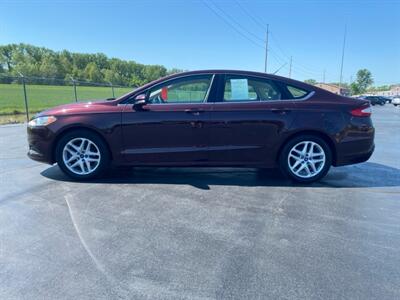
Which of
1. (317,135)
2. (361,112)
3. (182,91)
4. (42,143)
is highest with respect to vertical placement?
(182,91)

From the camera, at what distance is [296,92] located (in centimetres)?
444

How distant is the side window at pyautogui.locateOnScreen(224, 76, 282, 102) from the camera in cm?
439

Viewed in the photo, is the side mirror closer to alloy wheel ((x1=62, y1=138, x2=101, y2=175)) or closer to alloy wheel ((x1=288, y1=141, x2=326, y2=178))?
alloy wheel ((x1=62, y1=138, x2=101, y2=175))

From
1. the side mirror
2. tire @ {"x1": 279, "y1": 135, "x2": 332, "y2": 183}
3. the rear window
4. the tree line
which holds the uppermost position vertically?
the tree line

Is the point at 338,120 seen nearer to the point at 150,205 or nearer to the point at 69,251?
the point at 150,205

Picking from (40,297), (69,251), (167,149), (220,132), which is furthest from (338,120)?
(40,297)

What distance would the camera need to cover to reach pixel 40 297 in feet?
6.68

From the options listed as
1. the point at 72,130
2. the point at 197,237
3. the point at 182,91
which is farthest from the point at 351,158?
the point at 72,130

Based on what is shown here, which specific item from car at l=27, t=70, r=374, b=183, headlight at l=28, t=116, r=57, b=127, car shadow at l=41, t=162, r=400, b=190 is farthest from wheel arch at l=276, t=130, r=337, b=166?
headlight at l=28, t=116, r=57, b=127

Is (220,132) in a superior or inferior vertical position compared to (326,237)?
superior

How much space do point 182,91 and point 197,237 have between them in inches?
91.6

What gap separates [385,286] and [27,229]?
3110mm

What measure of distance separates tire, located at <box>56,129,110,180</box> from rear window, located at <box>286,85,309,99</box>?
2.78 metres

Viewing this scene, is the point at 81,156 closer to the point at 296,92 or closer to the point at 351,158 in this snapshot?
the point at 296,92
